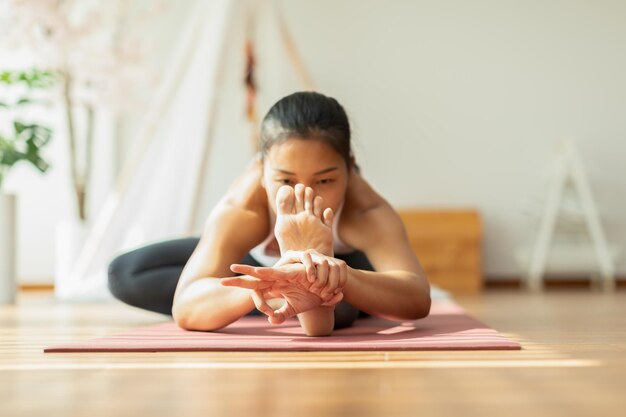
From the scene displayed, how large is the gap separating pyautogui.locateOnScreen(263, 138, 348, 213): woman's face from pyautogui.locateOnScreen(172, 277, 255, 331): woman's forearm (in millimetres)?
182

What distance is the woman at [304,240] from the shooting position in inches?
56.3

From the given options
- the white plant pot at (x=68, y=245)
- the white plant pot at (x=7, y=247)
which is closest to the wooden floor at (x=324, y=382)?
the white plant pot at (x=7, y=247)

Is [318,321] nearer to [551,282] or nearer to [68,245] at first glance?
[68,245]

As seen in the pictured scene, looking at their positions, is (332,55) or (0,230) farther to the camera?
(332,55)

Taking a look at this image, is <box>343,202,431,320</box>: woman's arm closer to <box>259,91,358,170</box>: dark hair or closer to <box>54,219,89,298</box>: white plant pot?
<box>259,91,358,170</box>: dark hair

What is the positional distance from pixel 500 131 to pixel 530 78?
1.10 ft

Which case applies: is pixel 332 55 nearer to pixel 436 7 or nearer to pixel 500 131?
pixel 436 7

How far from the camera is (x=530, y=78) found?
5.15 m

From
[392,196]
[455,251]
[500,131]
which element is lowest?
[455,251]

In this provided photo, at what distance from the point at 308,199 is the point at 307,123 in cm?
22

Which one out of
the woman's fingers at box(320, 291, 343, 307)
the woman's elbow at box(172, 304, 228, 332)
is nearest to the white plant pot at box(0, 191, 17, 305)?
the woman's elbow at box(172, 304, 228, 332)

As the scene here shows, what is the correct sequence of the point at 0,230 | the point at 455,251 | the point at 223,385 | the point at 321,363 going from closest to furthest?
1. the point at 223,385
2. the point at 321,363
3. the point at 0,230
4. the point at 455,251

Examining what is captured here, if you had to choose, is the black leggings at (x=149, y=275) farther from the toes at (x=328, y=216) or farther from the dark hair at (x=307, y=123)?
the toes at (x=328, y=216)

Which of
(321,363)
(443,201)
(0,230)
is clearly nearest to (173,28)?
(443,201)
